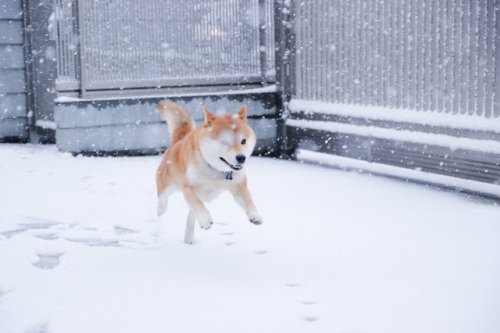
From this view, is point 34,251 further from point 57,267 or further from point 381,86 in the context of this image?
point 381,86

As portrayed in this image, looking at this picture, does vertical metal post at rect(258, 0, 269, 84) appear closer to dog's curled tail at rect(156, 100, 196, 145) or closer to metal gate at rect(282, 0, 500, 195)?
metal gate at rect(282, 0, 500, 195)

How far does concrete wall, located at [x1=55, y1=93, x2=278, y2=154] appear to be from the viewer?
8758mm

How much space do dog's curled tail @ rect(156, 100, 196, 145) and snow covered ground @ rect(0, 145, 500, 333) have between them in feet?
2.15

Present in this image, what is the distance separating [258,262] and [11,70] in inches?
277

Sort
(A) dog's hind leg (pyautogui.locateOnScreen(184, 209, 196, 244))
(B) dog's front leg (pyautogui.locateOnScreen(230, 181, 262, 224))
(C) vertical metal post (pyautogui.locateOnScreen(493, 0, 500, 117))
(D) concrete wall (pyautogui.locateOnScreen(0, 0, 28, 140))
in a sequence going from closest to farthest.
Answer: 1. (B) dog's front leg (pyautogui.locateOnScreen(230, 181, 262, 224))
2. (A) dog's hind leg (pyautogui.locateOnScreen(184, 209, 196, 244))
3. (C) vertical metal post (pyautogui.locateOnScreen(493, 0, 500, 117))
4. (D) concrete wall (pyautogui.locateOnScreen(0, 0, 28, 140))

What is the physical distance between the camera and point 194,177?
4.27 meters

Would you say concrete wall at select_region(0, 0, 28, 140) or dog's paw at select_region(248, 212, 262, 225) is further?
concrete wall at select_region(0, 0, 28, 140)

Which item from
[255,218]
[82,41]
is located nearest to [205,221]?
[255,218]

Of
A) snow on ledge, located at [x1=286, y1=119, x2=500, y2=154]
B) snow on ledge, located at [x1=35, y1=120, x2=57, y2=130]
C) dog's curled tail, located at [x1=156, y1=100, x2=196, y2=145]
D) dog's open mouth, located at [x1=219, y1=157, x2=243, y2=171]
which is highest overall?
dog's curled tail, located at [x1=156, y1=100, x2=196, y2=145]

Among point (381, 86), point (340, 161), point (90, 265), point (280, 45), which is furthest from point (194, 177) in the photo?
point (280, 45)

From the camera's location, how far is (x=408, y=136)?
22.4ft

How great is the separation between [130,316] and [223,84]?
625 cm

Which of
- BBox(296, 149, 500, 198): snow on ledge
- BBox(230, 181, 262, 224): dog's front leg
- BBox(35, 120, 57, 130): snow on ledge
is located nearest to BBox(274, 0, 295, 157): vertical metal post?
BBox(296, 149, 500, 198): snow on ledge

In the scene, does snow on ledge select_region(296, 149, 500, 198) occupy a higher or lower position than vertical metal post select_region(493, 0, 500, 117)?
lower
